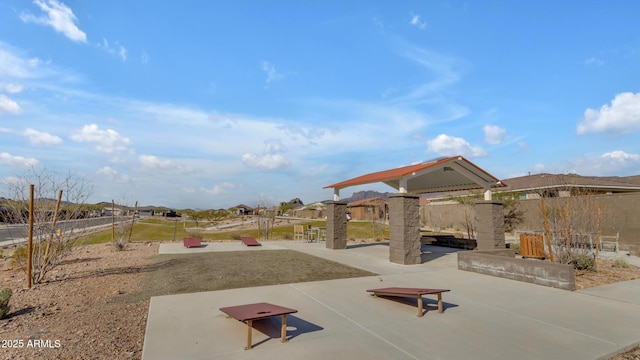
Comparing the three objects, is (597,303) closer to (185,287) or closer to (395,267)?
(395,267)

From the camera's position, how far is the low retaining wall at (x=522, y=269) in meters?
7.77

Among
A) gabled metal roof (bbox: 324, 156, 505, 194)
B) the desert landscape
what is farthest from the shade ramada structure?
the desert landscape

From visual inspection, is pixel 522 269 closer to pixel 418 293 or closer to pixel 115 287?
pixel 418 293

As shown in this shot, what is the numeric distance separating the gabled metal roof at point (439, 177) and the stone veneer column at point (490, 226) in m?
1.18

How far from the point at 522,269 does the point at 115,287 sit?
9.89 metres

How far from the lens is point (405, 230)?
11.3 meters

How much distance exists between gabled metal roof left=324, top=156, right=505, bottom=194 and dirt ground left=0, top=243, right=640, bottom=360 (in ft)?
13.5

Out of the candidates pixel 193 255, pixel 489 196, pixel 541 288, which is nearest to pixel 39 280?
pixel 193 255

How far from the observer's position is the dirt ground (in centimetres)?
436

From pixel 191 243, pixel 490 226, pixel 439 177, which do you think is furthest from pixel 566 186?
pixel 191 243

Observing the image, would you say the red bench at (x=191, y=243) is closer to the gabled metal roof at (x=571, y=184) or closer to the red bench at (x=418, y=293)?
the red bench at (x=418, y=293)

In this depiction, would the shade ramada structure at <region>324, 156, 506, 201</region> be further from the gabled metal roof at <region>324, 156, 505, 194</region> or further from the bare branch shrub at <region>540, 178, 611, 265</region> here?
the bare branch shrub at <region>540, 178, 611, 265</region>

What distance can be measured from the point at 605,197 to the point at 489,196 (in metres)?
10.1

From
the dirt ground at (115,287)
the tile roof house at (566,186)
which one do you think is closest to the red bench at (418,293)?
the dirt ground at (115,287)
